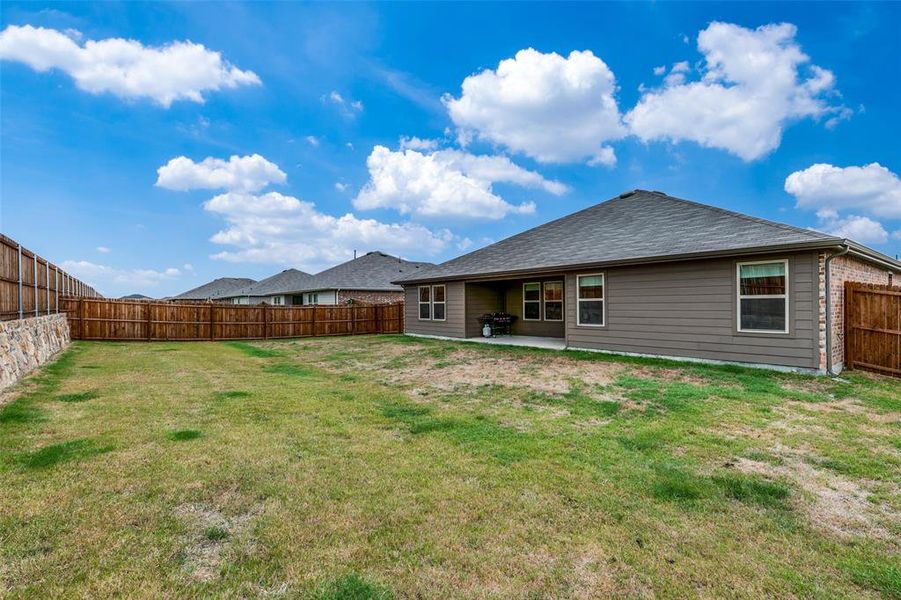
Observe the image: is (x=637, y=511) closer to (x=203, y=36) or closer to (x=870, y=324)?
(x=870, y=324)

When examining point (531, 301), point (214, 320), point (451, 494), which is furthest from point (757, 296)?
point (214, 320)

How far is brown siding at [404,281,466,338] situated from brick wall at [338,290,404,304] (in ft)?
21.3

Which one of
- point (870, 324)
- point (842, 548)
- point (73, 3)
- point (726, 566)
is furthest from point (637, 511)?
point (73, 3)

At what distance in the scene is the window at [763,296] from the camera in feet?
26.9

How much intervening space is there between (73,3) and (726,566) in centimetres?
1496

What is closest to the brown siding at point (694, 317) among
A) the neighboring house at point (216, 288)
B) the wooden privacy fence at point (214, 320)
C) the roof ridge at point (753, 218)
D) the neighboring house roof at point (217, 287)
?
the roof ridge at point (753, 218)

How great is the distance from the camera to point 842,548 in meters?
2.53

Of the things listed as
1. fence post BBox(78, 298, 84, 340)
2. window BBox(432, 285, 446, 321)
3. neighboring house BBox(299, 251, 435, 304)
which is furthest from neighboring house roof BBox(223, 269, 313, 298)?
window BBox(432, 285, 446, 321)

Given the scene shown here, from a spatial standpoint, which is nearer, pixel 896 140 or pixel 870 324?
pixel 870 324

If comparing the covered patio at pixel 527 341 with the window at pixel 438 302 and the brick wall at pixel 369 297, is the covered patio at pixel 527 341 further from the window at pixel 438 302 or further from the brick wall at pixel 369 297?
the brick wall at pixel 369 297

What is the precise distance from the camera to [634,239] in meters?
11.3

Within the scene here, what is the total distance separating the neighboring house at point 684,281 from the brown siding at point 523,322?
55 mm

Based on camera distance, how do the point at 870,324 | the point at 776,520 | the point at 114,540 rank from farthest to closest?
the point at 870,324 < the point at 776,520 < the point at 114,540

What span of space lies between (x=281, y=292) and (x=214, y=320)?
39.4ft
